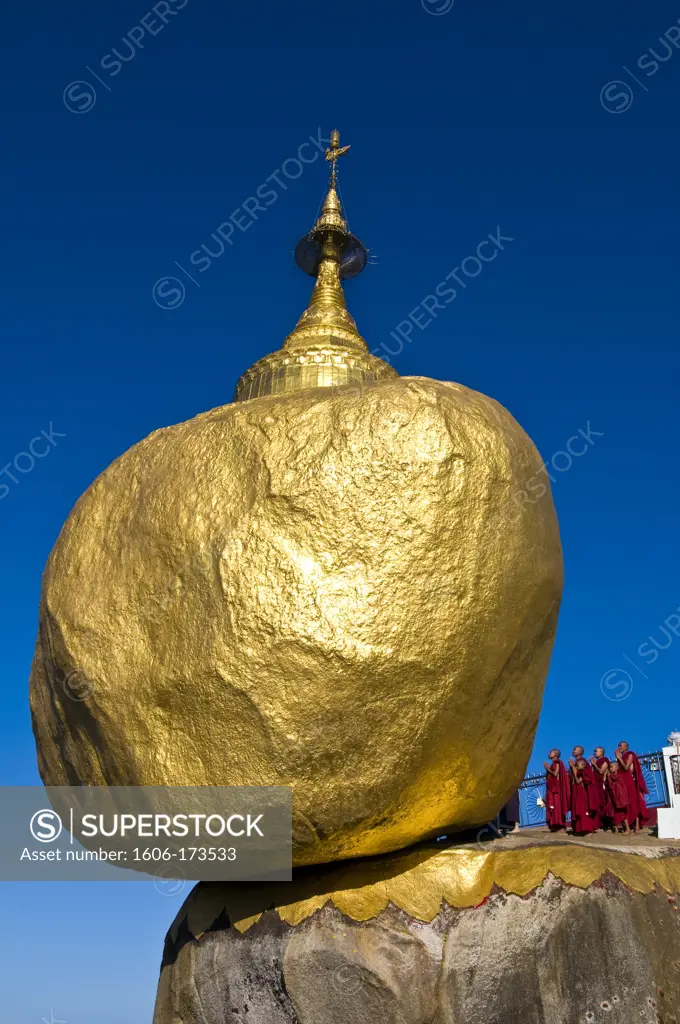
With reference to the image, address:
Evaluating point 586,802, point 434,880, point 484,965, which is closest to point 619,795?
point 586,802

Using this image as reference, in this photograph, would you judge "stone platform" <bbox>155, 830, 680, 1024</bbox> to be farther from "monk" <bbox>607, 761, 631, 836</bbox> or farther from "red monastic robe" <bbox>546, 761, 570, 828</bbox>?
"red monastic robe" <bbox>546, 761, 570, 828</bbox>

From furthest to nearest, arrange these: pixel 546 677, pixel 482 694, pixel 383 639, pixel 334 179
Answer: pixel 334 179
pixel 546 677
pixel 482 694
pixel 383 639

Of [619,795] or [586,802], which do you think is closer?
[619,795]

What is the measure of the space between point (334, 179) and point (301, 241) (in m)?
0.84

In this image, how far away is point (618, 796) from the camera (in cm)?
970

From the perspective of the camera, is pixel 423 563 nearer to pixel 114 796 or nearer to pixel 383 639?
pixel 383 639

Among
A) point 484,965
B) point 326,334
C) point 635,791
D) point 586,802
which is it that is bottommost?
point 484,965

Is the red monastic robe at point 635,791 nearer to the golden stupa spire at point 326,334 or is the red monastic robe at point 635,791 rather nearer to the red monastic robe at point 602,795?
the red monastic robe at point 602,795

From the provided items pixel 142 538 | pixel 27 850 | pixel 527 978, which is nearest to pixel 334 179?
pixel 142 538

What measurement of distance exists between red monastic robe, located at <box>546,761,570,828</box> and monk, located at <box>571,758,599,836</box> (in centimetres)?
11

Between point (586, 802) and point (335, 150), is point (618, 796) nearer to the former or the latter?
point (586, 802)

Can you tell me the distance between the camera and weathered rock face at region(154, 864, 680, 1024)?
5039 millimetres

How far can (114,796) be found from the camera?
5.50 meters

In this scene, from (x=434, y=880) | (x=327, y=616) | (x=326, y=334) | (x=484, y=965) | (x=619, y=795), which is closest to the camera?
(x=327, y=616)
